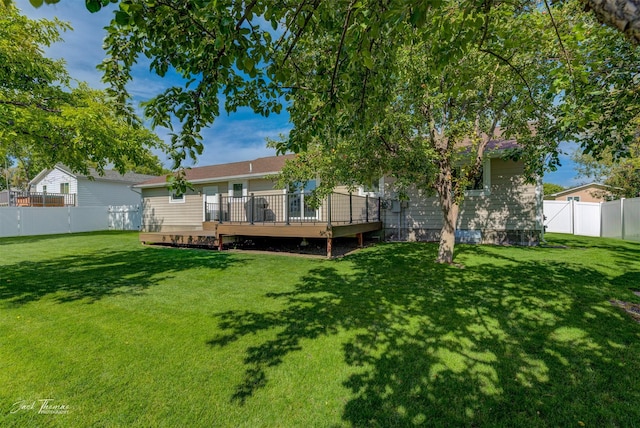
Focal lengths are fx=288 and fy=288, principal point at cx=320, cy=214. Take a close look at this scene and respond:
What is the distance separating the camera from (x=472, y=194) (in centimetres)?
1030

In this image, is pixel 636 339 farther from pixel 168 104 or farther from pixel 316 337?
pixel 168 104

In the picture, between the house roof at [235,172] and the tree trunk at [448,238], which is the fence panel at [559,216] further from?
the house roof at [235,172]

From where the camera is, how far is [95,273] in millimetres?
6426

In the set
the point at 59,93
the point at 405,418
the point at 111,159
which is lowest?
the point at 405,418

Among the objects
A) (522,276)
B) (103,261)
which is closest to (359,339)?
(522,276)

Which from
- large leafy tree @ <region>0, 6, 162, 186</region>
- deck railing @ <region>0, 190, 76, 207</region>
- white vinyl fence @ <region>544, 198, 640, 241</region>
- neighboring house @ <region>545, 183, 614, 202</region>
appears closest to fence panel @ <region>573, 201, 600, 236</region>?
white vinyl fence @ <region>544, 198, 640, 241</region>

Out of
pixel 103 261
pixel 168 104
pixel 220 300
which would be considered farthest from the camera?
pixel 103 261

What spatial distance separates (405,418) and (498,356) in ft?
4.47

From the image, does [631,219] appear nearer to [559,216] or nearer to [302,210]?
[559,216]

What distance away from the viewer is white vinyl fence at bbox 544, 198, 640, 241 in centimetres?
1094

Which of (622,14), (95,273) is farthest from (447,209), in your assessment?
(95,273)

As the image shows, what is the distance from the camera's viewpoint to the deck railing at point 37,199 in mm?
19703

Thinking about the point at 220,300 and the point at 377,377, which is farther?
the point at 220,300

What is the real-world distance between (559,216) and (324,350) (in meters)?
17.0
